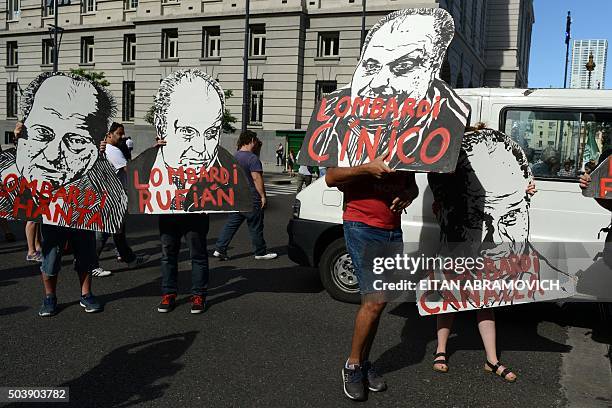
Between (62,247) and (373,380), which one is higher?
(62,247)

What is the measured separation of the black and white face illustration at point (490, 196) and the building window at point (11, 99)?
42.5 m

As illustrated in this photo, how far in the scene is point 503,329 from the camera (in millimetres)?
5113

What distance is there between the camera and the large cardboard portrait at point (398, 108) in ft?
10.8

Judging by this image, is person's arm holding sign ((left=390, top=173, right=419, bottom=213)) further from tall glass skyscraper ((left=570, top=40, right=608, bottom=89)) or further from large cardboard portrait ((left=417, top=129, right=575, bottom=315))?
tall glass skyscraper ((left=570, top=40, right=608, bottom=89))

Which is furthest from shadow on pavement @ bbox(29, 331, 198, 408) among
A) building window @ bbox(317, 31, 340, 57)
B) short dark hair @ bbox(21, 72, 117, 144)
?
building window @ bbox(317, 31, 340, 57)

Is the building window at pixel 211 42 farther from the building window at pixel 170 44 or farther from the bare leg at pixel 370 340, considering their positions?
the bare leg at pixel 370 340

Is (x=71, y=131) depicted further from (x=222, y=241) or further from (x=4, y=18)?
(x=4, y=18)

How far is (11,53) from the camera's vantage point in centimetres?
3997

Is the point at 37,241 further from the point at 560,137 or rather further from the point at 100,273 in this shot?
the point at 560,137

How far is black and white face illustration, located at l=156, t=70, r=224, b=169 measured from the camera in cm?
516

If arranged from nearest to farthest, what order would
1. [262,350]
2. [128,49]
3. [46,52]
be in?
[262,350] → [128,49] → [46,52]

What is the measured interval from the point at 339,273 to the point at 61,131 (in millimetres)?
3060

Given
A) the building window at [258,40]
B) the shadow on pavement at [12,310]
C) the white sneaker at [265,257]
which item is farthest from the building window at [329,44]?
the shadow on pavement at [12,310]

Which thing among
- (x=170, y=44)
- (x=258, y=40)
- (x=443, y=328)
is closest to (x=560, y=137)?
(x=443, y=328)
